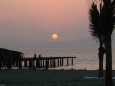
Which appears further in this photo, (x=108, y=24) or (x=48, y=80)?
(x=48, y=80)

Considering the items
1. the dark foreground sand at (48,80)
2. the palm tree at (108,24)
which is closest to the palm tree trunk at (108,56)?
the palm tree at (108,24)

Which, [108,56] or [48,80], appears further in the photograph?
[48,80]

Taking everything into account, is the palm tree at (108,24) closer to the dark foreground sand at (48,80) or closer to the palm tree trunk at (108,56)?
the palm tree trunk at (108,56)

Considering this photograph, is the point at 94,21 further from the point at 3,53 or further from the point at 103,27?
the point at 3,53

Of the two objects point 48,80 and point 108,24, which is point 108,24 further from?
point 48,80

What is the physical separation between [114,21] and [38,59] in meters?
53.0

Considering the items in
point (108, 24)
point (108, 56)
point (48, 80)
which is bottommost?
point (48, 80)

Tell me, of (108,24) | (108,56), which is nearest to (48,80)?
(108,56)

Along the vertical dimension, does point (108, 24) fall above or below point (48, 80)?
above

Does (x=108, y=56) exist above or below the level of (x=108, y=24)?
below

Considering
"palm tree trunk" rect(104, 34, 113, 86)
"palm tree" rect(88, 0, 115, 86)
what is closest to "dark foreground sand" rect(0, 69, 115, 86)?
"palm tree trunk" rect(104, 34, 113, 86)

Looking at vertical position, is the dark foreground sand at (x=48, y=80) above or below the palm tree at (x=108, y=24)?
below

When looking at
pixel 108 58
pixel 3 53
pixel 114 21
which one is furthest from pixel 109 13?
pixel 3 53

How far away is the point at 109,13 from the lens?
61.0 feet
